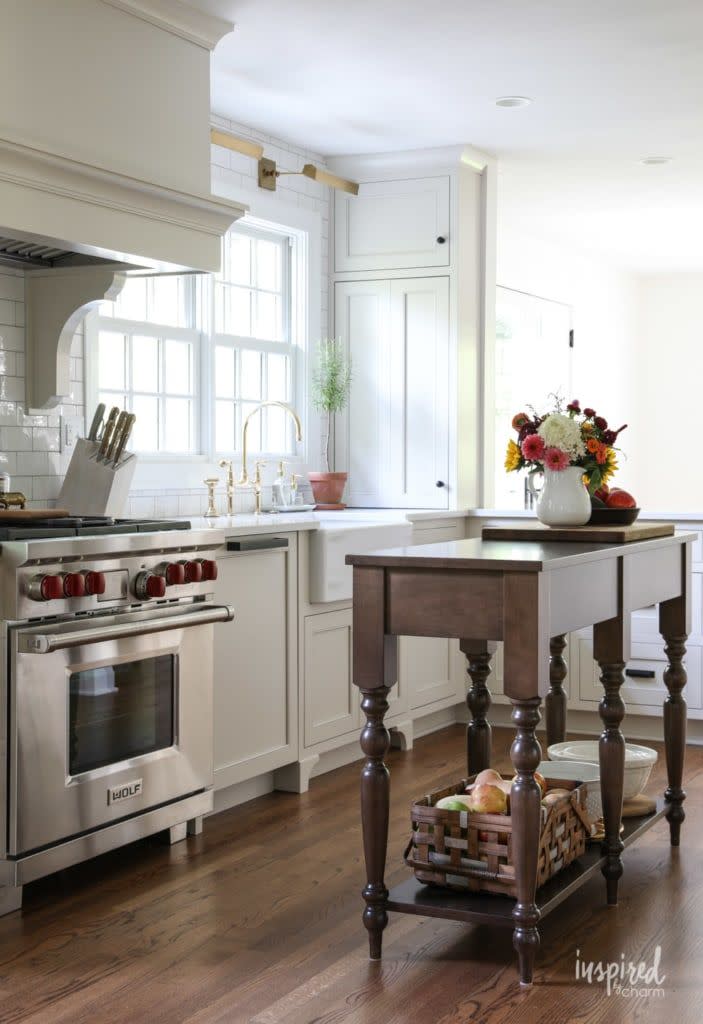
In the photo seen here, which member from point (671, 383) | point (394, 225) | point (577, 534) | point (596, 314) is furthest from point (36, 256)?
point (671, 383)

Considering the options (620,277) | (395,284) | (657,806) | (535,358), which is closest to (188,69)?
(395,284)

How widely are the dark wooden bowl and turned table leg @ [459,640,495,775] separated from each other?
0.50 meters

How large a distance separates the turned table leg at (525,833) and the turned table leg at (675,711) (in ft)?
3.89

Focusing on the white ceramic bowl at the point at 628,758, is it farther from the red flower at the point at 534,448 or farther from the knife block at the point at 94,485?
the knife block at the point at 94,485

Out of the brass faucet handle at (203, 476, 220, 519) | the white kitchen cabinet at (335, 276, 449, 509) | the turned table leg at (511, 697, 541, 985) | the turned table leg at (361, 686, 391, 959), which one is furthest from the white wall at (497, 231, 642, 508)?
the turned table leg at (511, 697, 541, 985)

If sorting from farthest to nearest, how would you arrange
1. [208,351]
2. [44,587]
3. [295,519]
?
[208,351] → [295,519] → [44,587]

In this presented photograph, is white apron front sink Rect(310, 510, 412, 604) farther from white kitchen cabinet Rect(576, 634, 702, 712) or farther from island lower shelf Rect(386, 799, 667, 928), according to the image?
island lower shelf Rect(386, 799, 667, 928)

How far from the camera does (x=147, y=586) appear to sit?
134 inches

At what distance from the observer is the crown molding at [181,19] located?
3842 mm

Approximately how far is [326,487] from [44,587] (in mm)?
→ 2749

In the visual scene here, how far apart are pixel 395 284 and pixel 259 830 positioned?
2.98 meters

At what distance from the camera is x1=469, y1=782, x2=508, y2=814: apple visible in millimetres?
2896

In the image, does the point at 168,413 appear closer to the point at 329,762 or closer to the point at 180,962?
the point at 329,762

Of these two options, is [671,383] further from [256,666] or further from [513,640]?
[513,640]
